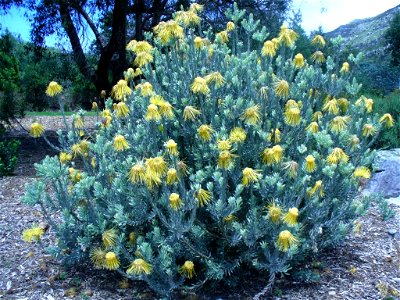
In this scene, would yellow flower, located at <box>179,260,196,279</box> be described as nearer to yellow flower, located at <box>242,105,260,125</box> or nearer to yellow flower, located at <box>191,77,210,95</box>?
yellow flower, located at <box>242,105,260,125</box>

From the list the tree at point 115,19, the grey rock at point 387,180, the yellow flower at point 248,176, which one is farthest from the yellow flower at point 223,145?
the tree at point 115,19

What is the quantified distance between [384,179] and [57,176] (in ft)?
14.5

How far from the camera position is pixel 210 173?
3.18 m

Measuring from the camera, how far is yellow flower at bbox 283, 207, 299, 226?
288cm

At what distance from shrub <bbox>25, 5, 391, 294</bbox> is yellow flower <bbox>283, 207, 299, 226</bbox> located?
0.01 metres

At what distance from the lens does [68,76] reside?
44.8ft

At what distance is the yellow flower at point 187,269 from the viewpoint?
3.18 m

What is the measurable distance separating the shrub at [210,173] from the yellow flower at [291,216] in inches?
0.5

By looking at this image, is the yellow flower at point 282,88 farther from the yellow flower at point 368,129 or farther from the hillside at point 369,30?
the hillside at point 369,30

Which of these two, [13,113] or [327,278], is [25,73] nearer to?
[13,113]

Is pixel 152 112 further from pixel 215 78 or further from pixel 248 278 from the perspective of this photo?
pixel 248 278

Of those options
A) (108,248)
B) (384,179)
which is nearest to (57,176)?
(108,248)

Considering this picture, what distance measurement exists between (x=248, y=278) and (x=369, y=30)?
43.1m

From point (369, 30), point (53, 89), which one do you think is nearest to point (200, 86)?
point (53, 89)
